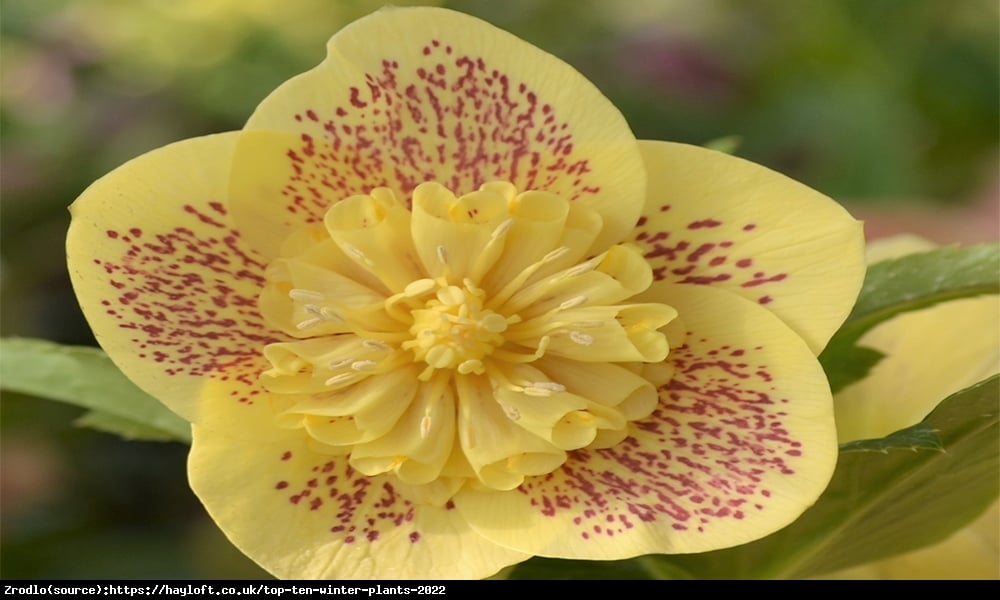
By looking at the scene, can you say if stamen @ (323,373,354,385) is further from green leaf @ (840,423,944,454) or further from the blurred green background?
the blurred green background

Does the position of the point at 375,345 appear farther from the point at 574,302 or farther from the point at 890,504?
the point at 890,504

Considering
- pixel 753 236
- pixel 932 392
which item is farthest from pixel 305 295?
pixel 932 392

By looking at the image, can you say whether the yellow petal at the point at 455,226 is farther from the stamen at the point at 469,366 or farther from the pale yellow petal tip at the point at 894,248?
the pale yellow petal tip at the point at 894,248

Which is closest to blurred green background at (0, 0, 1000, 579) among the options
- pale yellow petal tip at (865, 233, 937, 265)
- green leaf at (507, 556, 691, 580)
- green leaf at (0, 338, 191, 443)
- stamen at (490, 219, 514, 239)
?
pale yellow petal tip at (865, 233, 937, 265)

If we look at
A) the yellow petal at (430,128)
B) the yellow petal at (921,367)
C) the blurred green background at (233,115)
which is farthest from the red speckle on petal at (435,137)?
the blurred green background at (233,115)

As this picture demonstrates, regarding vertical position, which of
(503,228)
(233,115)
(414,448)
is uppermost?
(503,228)
